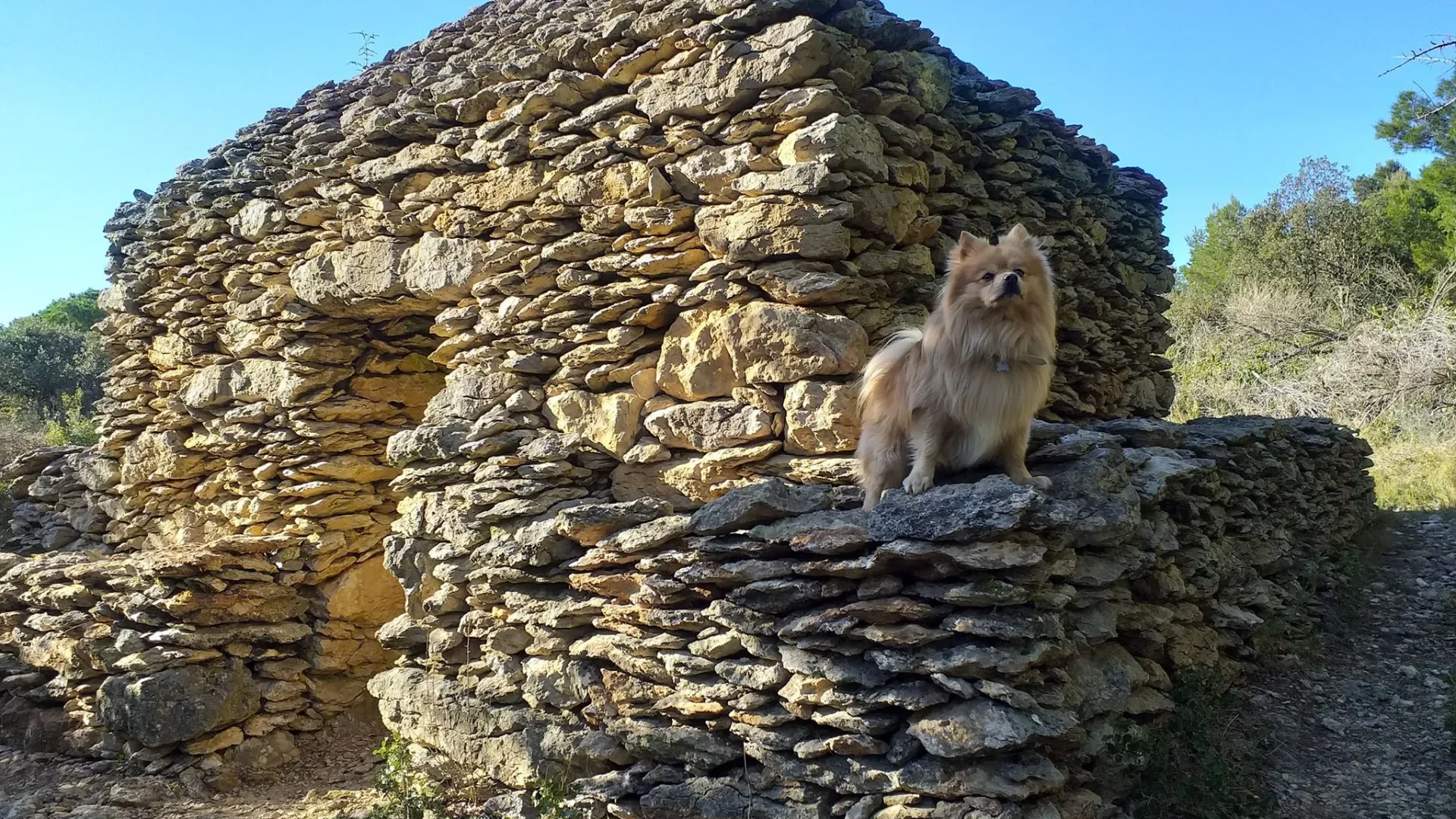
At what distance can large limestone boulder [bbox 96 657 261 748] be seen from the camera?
5.97 m

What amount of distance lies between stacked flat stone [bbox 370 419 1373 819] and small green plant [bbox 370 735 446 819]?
157 mm

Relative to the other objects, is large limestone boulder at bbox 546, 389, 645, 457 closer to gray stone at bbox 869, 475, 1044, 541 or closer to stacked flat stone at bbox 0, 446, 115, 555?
gray stone at bbox 869, 475, 1044, 541

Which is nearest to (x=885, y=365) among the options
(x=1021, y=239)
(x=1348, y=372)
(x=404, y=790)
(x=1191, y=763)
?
(x=1021, y=239)

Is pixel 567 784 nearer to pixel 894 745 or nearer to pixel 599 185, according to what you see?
pixel 894 745

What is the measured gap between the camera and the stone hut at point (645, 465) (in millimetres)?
3521

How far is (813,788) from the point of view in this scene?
11.4ft

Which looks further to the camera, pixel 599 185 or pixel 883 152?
pixel 599 185

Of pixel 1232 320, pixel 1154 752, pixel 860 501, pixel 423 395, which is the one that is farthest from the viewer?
pixel 1232 320

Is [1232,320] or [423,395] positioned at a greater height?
[1232,320]

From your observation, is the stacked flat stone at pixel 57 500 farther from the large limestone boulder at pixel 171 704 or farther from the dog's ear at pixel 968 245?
the dog's ear at pixel 968 245

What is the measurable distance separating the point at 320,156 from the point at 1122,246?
6861mm

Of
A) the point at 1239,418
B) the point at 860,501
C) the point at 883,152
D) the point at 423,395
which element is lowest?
the point at 860,501

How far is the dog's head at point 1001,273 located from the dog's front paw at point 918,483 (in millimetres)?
778

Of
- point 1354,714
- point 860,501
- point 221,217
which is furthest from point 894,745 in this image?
point 221,217
